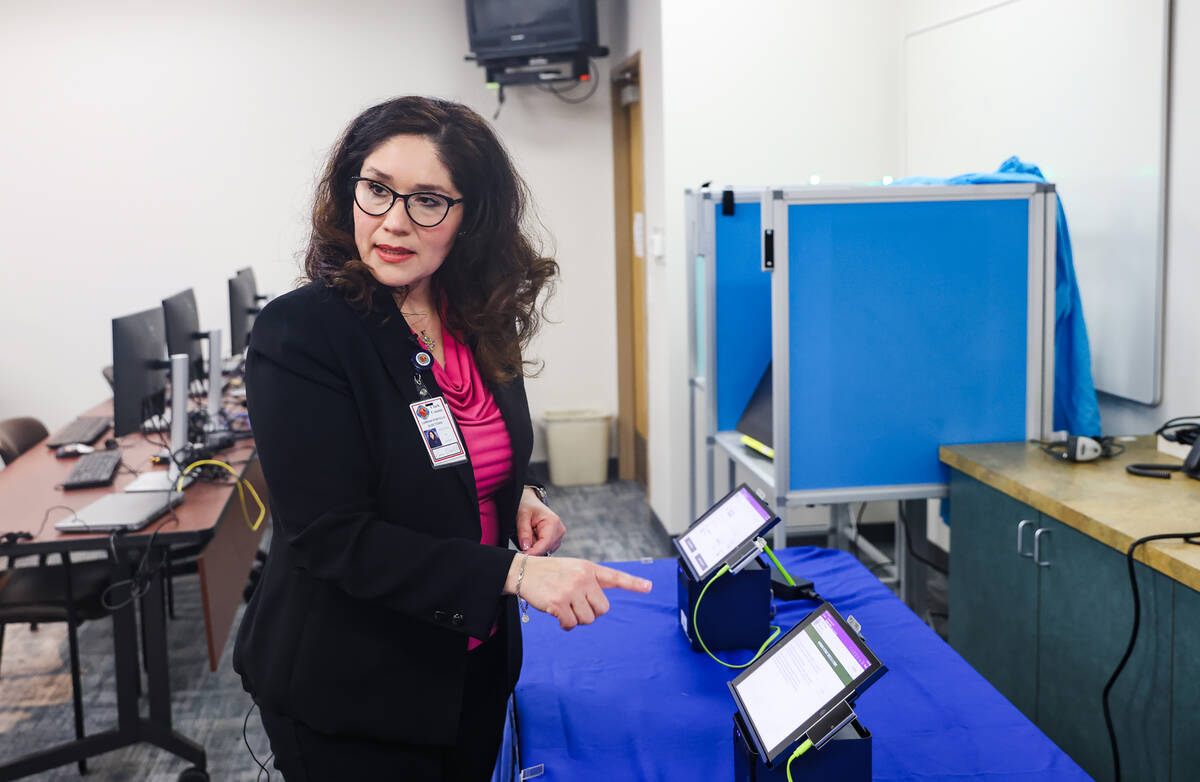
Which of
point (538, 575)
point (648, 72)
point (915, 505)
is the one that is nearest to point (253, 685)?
point (538, 575)

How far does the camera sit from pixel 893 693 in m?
1.50

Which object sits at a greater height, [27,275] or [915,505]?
[27,275]

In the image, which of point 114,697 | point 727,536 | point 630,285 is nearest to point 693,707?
point 727,536

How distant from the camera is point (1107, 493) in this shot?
206cm

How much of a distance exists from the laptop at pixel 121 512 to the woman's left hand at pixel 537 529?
4.62 feet

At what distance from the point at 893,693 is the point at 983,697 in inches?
5.2

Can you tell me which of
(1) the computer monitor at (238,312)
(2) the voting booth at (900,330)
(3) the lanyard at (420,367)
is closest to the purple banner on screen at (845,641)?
(3) the lanyard at (420,367)

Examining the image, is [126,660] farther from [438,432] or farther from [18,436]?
[438,432]

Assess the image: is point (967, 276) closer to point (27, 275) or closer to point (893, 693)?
point (893, 693)

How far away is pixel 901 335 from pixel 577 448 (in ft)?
10.1

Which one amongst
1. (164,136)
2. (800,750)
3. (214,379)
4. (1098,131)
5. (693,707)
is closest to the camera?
(800,750)

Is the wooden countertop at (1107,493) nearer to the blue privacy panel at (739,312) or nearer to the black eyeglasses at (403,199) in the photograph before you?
the blue privacy panel at (739,312)

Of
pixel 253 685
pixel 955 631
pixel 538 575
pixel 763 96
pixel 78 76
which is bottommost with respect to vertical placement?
pixel 955 631

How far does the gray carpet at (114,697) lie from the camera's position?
267 centimetres
